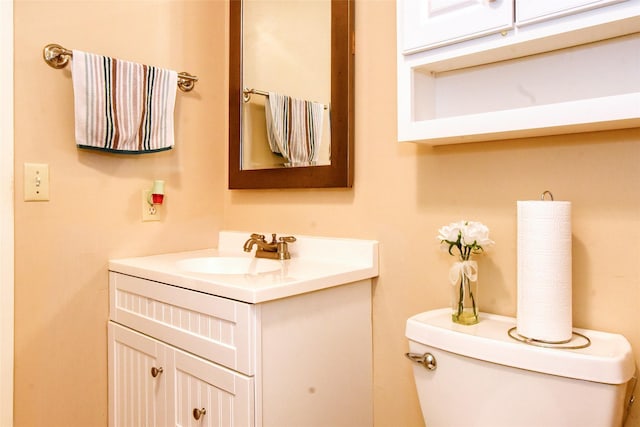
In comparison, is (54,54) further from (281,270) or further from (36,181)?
(281,270)

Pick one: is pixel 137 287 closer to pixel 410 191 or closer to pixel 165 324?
pixel 165 324

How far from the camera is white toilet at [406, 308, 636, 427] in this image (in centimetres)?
84

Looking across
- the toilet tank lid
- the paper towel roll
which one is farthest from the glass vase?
the paper towel roll

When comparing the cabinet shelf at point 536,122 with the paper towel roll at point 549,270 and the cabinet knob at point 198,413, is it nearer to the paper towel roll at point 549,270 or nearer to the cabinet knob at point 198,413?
the paper towel roll at point 549,270

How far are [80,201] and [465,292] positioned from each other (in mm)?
1198

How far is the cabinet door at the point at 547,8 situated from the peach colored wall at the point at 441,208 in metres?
0.29

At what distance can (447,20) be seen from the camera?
1033 mm

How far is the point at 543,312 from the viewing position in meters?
0.94

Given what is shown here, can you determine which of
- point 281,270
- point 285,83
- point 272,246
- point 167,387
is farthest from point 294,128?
point 167,387

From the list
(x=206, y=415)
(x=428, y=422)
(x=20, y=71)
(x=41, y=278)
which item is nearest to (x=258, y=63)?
(x=20, y=71)

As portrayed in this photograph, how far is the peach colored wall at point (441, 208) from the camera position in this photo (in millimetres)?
992

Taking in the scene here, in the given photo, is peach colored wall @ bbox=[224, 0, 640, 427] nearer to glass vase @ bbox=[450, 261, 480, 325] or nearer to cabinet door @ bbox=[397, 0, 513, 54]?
glass vase @ bbox=[450, 261, 480, 325]

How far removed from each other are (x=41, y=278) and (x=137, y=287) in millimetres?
282

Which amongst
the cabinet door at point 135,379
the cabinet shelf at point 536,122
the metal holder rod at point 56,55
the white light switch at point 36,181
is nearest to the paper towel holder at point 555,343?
the cabinet shelf at point 536,122
